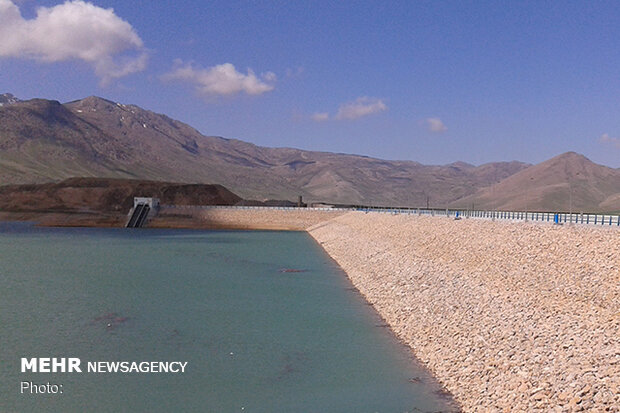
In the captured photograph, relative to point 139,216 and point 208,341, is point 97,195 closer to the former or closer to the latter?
point 139,216

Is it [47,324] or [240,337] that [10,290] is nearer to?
[47,324]

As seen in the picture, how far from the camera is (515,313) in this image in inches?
930

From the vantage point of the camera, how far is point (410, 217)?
7725 cm

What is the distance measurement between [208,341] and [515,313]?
14261mm

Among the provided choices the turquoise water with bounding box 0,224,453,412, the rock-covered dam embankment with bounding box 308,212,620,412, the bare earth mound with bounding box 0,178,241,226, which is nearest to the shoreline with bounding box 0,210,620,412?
the rock-covered dam embankment with bounding box 308,212,620,412

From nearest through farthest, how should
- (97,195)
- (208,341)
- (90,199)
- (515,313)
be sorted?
(515,313), (208,341), (90,199), (97,195)

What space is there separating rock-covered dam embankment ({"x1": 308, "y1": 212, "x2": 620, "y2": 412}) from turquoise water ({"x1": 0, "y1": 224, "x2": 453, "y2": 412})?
1.68 m

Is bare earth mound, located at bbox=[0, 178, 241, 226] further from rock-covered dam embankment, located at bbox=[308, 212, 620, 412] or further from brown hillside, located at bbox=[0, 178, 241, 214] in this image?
rock-covered dam embankment, located at bbox=[308, 212, 620, 412]

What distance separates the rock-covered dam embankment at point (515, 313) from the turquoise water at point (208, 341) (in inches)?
66.0

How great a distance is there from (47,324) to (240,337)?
1092cm

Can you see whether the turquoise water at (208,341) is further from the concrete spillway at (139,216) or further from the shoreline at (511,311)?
the concrete spillway at (139,216)

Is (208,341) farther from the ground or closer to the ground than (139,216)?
closer to the ground

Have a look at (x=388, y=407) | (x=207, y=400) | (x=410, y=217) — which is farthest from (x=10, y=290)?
(x=410, y=217)

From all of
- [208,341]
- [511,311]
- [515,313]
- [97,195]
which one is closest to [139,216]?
[97,195]
